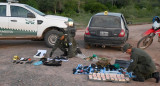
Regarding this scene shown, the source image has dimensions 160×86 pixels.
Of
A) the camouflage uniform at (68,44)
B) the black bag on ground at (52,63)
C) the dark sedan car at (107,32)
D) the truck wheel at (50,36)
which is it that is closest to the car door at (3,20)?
the truck wheel at (50,36)

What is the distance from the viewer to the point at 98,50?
917 centimetres

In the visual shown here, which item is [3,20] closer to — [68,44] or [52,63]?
[68,44]

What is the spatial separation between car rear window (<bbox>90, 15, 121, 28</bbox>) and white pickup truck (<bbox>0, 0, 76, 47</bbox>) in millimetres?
1072

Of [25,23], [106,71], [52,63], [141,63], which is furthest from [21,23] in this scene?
[141,63]

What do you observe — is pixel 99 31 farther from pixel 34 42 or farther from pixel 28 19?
pixel 34 42

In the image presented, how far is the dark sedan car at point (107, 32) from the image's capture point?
858 centimetres

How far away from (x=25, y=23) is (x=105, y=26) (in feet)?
11.1

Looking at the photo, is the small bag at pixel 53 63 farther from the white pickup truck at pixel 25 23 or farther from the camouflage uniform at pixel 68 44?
the white pickup truck at pixel 25 23

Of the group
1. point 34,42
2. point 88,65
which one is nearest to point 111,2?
point 34,42

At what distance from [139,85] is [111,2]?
4296 centimetres

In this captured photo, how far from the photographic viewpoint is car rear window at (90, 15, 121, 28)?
8883 mm

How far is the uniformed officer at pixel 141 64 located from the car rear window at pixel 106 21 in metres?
3.40

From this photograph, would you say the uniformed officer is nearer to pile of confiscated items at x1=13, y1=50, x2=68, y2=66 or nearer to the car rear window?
pile of confiscated items at x1=13, y1=50, x2=68, y2=66

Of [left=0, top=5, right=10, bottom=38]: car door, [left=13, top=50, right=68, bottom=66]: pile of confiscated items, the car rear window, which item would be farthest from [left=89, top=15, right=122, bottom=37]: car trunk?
[left=0, top=5, right=10, bottom=38]: car door
